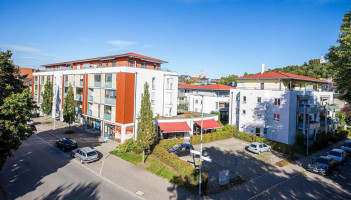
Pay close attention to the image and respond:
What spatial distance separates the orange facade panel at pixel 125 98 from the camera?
1180 inches

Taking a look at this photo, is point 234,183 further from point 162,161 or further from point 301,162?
point 301,162

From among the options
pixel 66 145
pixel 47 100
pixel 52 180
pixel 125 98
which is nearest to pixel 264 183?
pixel 52 180

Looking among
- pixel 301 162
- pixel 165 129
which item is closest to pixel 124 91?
pixel 165 129

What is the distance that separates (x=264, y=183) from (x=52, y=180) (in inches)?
760

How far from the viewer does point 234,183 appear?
752 inches

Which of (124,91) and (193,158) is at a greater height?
(124,91)

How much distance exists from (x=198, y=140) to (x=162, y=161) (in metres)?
9.81

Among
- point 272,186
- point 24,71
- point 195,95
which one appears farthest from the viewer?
point 24,71

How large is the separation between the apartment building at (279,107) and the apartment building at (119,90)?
1312cm

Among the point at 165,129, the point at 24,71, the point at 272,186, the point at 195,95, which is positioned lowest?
the point at 272,186

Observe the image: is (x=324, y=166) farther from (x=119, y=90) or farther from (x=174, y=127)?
(x=119, y=90)

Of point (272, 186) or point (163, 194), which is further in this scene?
point (272, 186)

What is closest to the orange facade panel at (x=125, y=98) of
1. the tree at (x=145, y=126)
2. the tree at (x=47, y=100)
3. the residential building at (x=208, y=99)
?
the tree at (x=145, y=126)

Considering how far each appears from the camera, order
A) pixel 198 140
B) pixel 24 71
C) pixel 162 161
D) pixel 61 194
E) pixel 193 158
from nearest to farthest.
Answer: pixel 61 194, pixel 162 161, pixel 193 158, pixel 198 140, pixel 24 71
